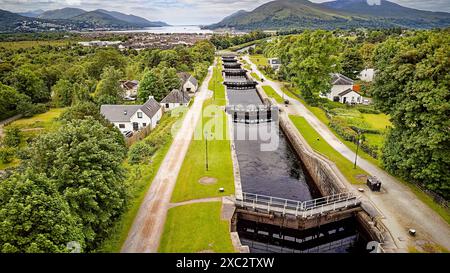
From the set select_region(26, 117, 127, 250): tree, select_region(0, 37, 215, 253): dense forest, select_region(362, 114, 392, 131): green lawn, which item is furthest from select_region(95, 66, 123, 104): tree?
select_region(362, 114, 392, 131): green lawn

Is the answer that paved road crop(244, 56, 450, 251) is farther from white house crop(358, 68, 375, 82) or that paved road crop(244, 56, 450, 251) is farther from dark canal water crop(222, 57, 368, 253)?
white house crop(358, 68, 375, 82)

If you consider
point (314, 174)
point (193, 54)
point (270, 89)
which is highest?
point (193, 54)

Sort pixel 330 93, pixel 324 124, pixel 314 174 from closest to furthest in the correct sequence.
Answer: pixel 314 174
pixel 324 124
pixel 330 93

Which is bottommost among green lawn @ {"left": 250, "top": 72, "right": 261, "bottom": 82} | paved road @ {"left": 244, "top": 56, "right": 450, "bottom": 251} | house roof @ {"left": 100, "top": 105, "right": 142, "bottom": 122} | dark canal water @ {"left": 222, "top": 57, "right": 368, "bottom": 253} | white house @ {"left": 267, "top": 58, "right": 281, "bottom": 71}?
dark canal water @ {"left": 222, "top": 57, "right": 368, "bottom": 253}

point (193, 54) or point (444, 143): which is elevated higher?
point (193, 54)

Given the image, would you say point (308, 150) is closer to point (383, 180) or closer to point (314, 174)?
point (314, 174)

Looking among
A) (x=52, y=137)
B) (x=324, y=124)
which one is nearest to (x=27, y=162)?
(x=52, y=137)

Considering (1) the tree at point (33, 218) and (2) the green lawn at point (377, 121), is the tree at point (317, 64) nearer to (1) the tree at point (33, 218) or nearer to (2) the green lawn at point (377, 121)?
(2) the green lawn at point (377, 121)
